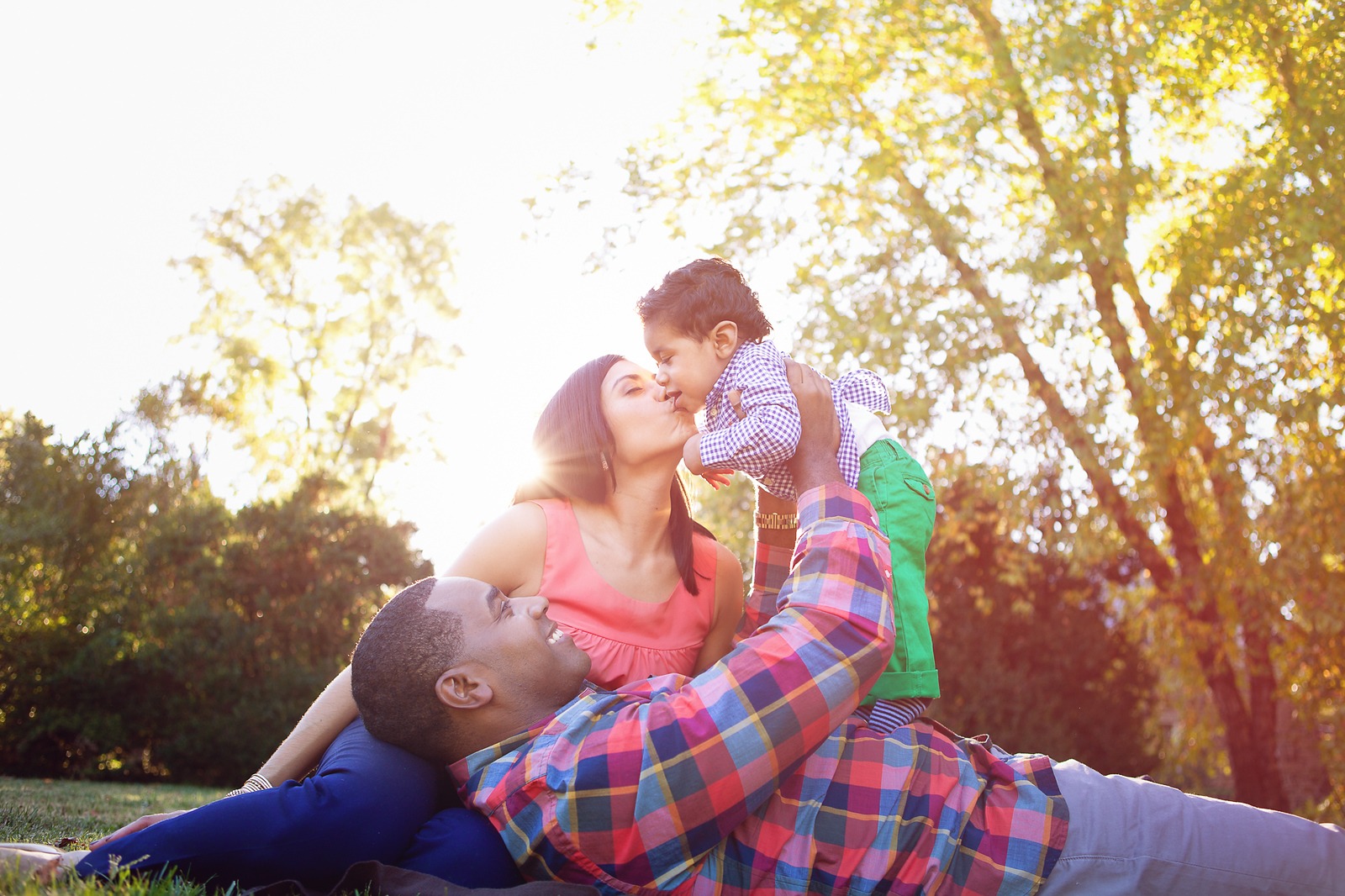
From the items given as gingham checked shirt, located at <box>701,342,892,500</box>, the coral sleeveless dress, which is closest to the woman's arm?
the coral sleeveless dress

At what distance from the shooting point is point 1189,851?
7.13ft

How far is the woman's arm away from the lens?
3.51 metres

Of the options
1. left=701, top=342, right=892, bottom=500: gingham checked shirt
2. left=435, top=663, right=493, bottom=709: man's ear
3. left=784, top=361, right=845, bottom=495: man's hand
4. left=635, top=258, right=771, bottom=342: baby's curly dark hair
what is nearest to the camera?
left=435, top=663, right=493, bottom=709: man's ear

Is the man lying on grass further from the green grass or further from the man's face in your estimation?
the green grass

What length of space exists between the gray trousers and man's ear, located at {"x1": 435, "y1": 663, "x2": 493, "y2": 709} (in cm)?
131

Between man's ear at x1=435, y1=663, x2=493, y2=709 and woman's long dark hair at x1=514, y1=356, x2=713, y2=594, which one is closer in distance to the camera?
man's ear at x1=435, y1=663, x2=493, y2=709

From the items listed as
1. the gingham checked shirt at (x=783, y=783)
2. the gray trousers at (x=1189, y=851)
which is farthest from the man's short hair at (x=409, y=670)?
the gray trousers at (x=1189, y=851)

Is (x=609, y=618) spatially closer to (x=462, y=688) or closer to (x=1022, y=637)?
(x=462, y=688)

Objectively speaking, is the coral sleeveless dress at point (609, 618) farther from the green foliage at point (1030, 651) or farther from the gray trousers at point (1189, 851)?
the green foliage at point (1030, 651)

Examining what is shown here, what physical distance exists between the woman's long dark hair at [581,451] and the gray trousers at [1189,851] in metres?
1.57

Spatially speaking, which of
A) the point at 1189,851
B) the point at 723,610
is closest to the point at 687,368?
the point at 723,610


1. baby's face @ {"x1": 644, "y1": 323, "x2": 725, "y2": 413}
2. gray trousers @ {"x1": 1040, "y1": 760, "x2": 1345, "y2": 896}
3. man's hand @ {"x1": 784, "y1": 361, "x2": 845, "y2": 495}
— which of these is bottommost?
gray trousers @ {"x1": 1040, "y1": 760, "x2": 1345, "y2": 896}

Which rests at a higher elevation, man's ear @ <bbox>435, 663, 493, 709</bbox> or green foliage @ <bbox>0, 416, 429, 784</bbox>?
man's ear @ <bbox>435, 663, 493, 709</bbox>

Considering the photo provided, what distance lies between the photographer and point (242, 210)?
2298 centimetres
